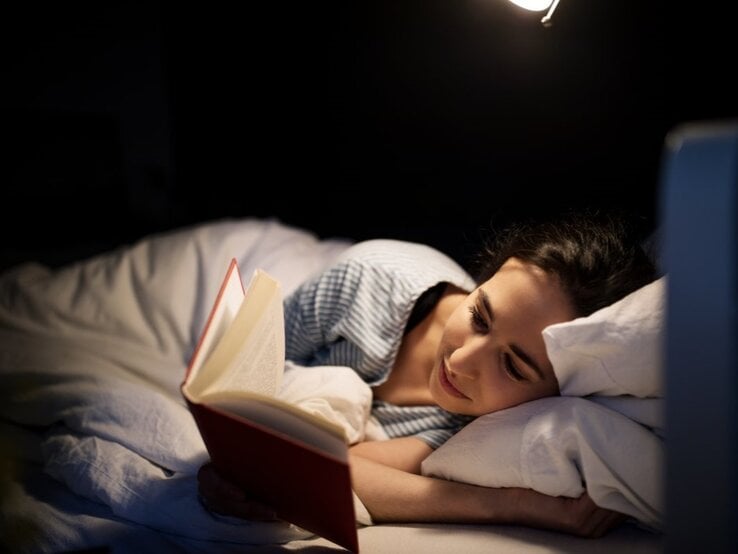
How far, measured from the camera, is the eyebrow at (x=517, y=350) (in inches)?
40.1

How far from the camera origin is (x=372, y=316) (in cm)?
126

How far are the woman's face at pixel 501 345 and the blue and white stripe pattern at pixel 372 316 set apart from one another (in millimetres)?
160

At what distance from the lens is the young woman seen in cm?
101

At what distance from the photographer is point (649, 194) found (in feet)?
4.75

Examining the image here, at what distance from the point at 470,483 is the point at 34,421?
27.8 inches

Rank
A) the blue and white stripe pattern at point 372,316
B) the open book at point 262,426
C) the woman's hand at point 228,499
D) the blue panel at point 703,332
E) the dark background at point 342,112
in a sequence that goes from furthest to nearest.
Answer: the dark background at point 342,112, the blue and white stripe pattern at point 372,316, the woman's hand at point 228,499, the open book at point 262,426, the blue panel at point 703,332

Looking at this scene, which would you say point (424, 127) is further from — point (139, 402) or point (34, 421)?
point (34, 421)

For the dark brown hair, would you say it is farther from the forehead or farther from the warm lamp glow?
the warm lamp glow

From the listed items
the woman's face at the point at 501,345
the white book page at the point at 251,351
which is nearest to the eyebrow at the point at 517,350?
the woman's face at the point at 501,345

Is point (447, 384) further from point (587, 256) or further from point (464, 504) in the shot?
point (587, 256)

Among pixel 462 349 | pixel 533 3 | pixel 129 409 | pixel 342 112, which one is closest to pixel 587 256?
pixel 462 349

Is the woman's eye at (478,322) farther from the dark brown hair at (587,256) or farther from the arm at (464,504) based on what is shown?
the arm at (464,504)

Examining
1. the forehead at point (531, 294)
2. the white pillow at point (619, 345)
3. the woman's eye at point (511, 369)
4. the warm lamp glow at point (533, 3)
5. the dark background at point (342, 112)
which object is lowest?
the woman's eye at point (511, 369)

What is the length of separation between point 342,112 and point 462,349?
967 millimetres
